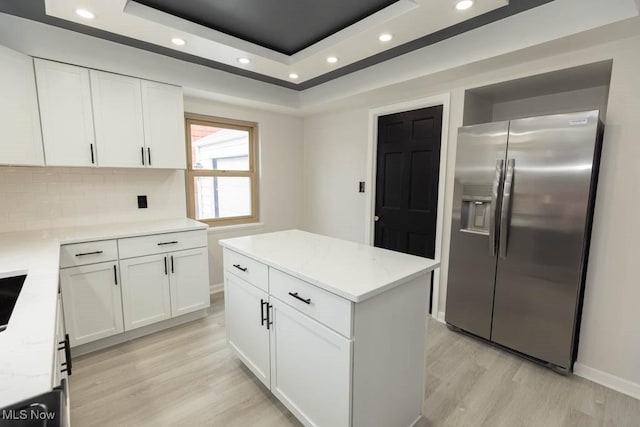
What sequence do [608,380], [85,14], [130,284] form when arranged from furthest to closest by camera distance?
[130,284] → [608,380] → [85,14]

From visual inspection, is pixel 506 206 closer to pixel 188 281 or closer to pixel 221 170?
pixel 188 281

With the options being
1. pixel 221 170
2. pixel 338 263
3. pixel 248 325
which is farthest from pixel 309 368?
pixel 221 170

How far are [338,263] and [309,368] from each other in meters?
0.54

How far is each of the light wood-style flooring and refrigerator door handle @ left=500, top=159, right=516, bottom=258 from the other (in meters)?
0.92

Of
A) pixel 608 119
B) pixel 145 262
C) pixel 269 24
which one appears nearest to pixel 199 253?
pixel 145 262

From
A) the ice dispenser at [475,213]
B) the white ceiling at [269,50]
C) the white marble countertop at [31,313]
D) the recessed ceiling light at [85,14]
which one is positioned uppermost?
the white ceiling at [269,50]

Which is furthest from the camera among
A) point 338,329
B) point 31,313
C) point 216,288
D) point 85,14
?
point 216,288

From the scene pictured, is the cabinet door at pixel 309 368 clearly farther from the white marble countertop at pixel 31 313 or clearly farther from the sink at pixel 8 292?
the sink at pixel 8 292

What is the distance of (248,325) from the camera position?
197 cm

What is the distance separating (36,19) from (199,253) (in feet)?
6.86

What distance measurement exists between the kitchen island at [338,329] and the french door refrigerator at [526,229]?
1027 millimetres

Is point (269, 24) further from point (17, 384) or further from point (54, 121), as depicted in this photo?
point (17, 384)

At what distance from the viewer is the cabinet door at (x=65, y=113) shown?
2197 mm

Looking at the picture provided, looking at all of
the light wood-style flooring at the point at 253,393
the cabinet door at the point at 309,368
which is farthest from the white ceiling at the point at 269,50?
the light wood-style flooring at the point at 253,393
